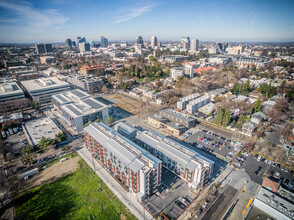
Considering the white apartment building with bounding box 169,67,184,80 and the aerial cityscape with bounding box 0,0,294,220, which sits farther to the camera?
the white apartment building with bounding box 169,67,184,80

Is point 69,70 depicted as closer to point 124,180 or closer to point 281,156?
point 124,180

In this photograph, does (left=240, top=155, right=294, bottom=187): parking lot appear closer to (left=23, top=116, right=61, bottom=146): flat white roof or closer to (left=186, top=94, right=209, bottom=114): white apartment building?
(left=186, top=94, right=209, bottom=114): white apartment building

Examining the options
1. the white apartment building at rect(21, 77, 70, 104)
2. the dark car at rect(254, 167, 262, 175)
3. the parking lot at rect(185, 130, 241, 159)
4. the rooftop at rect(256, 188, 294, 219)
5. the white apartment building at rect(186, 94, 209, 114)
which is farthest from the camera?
the white apartment building at rect(21, 77, 70, 104)

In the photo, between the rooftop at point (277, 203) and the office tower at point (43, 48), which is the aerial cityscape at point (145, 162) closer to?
the rooftop at point (277, 203)

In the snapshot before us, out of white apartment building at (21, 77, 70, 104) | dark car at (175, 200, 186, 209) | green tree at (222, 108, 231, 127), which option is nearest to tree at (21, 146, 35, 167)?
dark car at (175, 200, 186, 209)

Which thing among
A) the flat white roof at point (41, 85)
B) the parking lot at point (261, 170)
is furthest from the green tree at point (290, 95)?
the flat white roof at point (41, 85)

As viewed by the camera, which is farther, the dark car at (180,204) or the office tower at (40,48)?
→ the office tower at (40,48)

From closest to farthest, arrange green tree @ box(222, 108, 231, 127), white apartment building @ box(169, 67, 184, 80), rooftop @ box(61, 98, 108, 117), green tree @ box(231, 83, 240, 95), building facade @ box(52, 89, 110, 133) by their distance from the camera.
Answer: building facade @ box(52, 89, 110, 133), green tree @ box(222, 108, 231, 127), rooftop @ box(61, 98, 108, 117), green tree @ box(231, 83, 240, 95), white apartment building @ box(169, 67, 184, 80)
